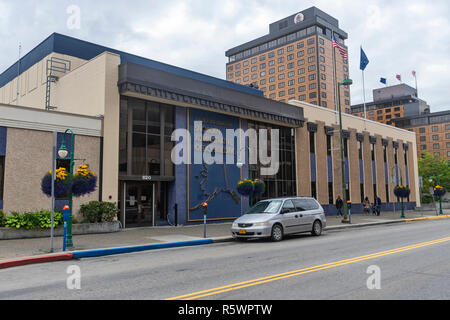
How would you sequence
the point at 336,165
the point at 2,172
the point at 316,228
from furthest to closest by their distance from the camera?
the point at 336,165
the point at 316,228
the point at 2,172

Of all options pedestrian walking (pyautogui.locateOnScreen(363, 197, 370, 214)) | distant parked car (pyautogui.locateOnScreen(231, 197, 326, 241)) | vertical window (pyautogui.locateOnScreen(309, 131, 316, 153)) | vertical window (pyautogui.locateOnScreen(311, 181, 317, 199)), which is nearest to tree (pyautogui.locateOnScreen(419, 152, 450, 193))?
pedestrian walking (pyautogui.locateOnScreen(363, 197, 370, 214))

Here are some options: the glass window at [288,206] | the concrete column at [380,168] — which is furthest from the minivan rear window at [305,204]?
the concrete column at [380,168]

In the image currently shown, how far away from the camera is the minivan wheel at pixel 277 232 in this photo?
46.8 feet

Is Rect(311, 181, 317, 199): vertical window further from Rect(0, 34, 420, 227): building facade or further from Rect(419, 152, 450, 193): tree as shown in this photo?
Rect(419, 152, 450, 193): tree

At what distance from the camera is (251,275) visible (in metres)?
7.69

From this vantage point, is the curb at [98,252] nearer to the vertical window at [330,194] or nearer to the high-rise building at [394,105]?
the vertical window at [330,194]

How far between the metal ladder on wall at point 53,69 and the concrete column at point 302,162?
1845cm

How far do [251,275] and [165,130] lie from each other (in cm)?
1498

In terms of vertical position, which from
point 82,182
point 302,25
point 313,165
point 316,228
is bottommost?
point 316,228

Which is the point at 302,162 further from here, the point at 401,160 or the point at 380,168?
the point at 401,160

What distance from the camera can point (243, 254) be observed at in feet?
36.2

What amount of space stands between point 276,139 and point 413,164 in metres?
Result: 27.2

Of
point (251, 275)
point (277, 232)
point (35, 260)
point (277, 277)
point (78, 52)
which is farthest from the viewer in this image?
point (78, 52)

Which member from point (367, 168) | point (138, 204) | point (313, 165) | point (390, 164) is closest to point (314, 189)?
point (313, 165)
